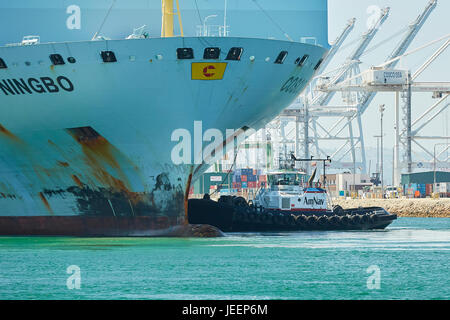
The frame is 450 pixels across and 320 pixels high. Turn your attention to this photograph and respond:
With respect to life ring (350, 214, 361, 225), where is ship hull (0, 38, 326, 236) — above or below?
above

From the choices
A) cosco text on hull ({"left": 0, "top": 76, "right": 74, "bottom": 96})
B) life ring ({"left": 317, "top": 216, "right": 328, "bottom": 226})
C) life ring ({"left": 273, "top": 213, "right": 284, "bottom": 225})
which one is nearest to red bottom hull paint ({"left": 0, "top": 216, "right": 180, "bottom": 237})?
cosco text on hull ({"left": 0, "top": 76, "right": 74, "bottom": 96})

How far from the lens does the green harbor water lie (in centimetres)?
2259

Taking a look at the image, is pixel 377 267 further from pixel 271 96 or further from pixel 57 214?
pixel 57 214

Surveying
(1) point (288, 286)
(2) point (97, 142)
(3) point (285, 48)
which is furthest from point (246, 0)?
(1) point (288, 286)

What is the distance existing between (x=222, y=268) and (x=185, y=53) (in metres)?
8.52

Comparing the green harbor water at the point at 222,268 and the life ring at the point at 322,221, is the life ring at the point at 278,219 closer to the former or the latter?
the life ring at the point at 322,221

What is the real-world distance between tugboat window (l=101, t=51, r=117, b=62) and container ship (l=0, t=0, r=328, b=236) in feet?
0.12

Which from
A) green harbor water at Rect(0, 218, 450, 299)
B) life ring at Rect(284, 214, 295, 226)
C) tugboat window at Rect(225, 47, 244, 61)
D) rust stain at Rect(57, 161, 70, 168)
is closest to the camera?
green harbor water at Rect(0, 218, 450, 299)

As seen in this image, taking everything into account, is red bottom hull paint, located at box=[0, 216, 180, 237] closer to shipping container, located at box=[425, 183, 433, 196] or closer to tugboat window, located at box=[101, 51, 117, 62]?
tugboat window, located at box=[101, 51, 117, 62]

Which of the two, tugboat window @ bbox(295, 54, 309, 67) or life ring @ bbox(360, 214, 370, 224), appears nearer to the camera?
tugboat window @ bbox(295, 54, 309, 67)

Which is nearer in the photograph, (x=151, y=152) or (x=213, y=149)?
(x=151, y=152)

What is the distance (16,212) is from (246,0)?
40.9 ft

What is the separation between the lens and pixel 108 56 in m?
31.0

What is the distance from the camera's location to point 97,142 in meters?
32.4
